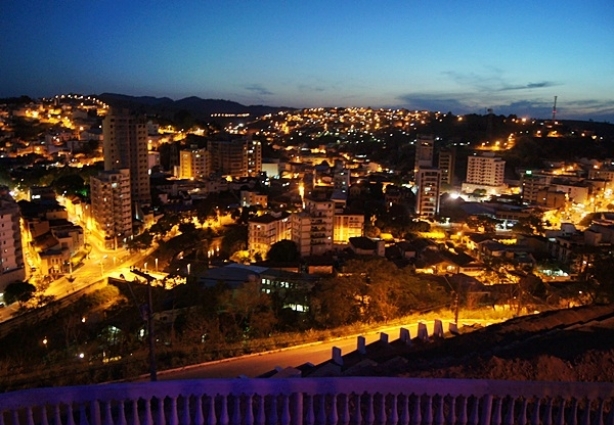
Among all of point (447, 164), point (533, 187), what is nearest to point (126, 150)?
point (447, 164)

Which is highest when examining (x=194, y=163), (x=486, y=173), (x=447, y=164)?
(x=447, y=164)

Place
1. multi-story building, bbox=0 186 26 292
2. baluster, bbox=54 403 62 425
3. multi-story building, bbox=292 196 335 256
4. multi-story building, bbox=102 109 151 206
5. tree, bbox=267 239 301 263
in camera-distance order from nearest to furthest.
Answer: baluster, bbox=54 403 62 425 < multi-story building, bbox=0 186 26 292 < tree, bbox=267 239 301 263 < multi-story building, bbox=292 196 335 256 < multi-story building, bbox=102 109 151 206

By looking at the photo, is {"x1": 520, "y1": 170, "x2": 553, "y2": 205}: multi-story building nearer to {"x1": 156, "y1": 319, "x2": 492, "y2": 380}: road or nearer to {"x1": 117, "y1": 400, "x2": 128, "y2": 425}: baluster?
{"x1": 156, "y1": 319, "x2": 492, "y2": 380}: road

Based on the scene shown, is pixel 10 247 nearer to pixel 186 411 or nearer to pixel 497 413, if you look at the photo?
pixel 186 411

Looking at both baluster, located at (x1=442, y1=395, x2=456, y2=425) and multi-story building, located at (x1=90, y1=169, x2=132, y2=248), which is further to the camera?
multi-story building, located at (x1=90, y1=169, x2=132, y2=248)

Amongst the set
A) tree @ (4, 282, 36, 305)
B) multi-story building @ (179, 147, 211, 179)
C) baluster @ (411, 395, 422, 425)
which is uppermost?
baluster @ (411, 395, 422, 425)

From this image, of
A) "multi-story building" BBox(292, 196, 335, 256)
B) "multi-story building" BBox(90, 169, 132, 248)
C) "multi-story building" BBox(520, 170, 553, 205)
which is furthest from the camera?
"multi-story building" BBox(520, 170, 553, 205)

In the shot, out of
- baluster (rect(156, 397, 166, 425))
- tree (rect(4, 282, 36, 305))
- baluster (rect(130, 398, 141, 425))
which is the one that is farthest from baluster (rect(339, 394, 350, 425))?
tree (rect(4, 282, 36, 305))
